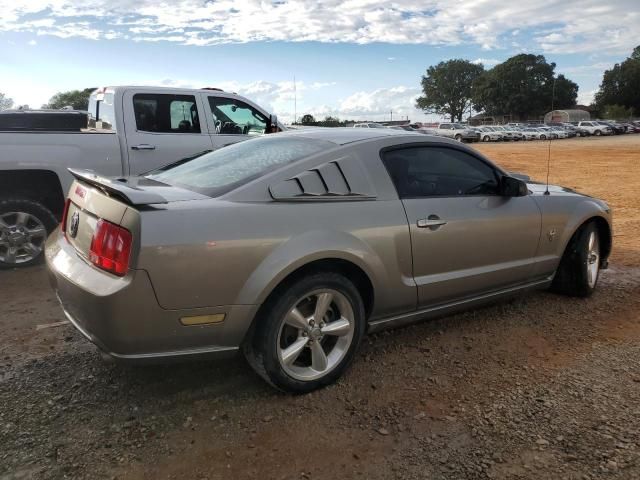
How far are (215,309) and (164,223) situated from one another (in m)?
0.49

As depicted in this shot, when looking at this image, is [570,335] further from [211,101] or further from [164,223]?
[211,101]

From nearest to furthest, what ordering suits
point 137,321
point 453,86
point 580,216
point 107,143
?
point 137,321
point 580,216
point 107,143
point 453,86

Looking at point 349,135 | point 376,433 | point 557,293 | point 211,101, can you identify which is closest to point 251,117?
point 211,101

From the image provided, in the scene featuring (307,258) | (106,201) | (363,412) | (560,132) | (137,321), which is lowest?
(363,412)

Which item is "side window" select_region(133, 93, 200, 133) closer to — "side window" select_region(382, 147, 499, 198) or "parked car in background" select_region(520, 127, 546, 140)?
"side window" select_region(382, 147, 499, 198)

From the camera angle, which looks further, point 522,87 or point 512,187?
point 522,87

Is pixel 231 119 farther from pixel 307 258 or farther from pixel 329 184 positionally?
pixel 307 258

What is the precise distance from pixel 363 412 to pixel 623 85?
366 feet

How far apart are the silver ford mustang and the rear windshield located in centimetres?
2

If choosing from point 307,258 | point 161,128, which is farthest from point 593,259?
point 161,128

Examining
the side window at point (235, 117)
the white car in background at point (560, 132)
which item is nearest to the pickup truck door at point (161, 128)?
the side window at point (235, 117)

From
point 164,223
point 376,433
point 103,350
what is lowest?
point 376,433

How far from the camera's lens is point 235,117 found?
707 centimetres

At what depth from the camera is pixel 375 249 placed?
3.22m
